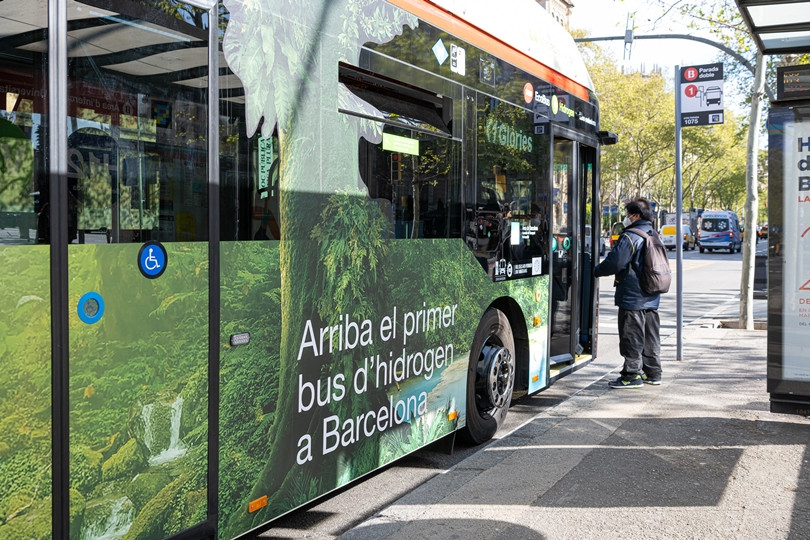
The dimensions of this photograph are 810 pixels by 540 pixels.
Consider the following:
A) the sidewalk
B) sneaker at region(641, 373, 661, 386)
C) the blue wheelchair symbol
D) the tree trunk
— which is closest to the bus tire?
the sidewalk

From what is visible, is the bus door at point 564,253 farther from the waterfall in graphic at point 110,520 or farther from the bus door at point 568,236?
the waterfall in graphic at point 110,520

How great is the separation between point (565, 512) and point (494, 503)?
1.36 feet

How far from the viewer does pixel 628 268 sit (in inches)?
323

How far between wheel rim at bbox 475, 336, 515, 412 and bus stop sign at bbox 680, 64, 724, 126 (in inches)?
197

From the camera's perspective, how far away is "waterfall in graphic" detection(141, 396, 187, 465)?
10.0 feet

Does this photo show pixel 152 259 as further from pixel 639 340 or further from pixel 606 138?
pixel 606 138

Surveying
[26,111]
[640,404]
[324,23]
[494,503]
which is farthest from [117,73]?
[640,404]

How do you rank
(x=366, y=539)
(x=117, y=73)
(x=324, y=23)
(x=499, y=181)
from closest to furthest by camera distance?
(x=117, y=73) < (x=324, y=23) < (x=366, y=539) < (x=499, y=181)

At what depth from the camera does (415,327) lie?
191 inches

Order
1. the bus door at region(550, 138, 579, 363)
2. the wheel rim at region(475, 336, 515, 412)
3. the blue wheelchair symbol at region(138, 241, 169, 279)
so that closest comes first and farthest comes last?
the blue wheelchair symbol at region(138, 241, 169, 279) < the wheel rim at region(475, 336, 515, 412) < the bus door at region(550, 138, 579, 363)

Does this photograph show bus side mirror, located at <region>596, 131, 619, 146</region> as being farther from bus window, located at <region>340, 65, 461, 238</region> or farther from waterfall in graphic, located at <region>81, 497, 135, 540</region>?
waterfall in graphic, located at <region>81, 497, 135, 540</region>

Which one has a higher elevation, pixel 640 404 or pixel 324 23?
pixel 324 23

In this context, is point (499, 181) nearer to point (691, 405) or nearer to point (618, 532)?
point (618, 532)

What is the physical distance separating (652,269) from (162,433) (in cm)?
605
